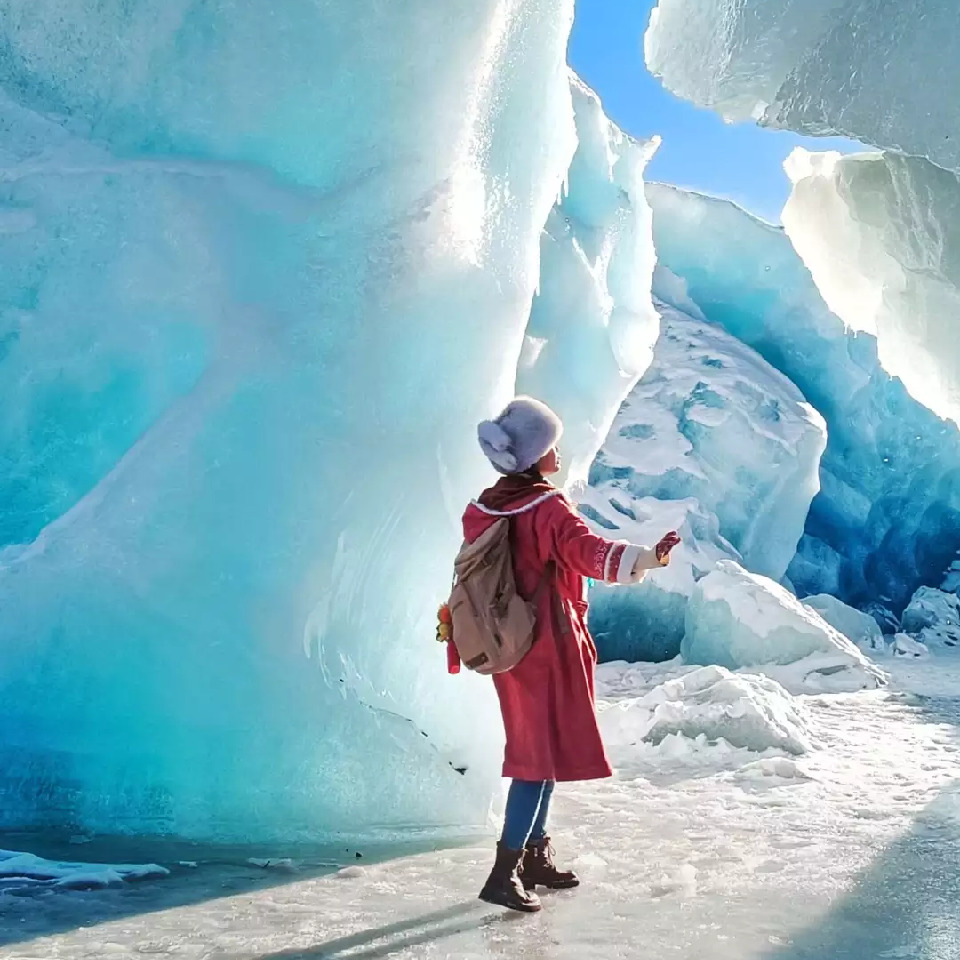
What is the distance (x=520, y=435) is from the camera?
206 centimetres

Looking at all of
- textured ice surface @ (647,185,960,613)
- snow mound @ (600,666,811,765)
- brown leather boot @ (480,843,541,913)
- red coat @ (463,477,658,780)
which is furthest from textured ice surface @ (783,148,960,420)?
textured ice surface @ (647,185,960,613)

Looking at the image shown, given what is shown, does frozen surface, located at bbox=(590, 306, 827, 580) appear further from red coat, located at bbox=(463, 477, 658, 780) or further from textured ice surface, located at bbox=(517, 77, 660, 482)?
red coat, located at bbox=(463, 477, 658, 780)

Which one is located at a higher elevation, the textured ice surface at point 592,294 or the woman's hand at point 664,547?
the textured ice surface at point 592,294

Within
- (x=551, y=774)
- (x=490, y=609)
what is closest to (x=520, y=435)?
(x=490, y=609)

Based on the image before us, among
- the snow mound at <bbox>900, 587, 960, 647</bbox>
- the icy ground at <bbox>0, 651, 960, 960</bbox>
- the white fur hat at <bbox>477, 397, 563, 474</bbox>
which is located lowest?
the icy ground at <bbox>0, 651, 960, 960</bbox>

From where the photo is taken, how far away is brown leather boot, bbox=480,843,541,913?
188 centimetres

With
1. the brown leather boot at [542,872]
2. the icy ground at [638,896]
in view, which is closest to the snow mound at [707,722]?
the icy ground at [638,896]

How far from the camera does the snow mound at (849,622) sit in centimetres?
1216

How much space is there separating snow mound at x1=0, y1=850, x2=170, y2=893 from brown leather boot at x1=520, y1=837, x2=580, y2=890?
0.77 m

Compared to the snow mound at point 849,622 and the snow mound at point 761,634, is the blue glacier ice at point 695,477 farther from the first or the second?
the snow mound at point 761,634

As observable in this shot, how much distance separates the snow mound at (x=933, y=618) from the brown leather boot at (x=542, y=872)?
13.5 m

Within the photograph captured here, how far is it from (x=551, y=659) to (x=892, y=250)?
9.60ft

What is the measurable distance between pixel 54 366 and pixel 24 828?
1275mm

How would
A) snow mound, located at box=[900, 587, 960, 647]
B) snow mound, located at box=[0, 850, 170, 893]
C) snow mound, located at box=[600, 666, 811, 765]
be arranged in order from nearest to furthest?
snow mound, located at box=[0, 850, 170, 893] → snow mound, located at box=[600, 666, 811, 765] → snow mound, located at box=[900, 587, 960, 647]
